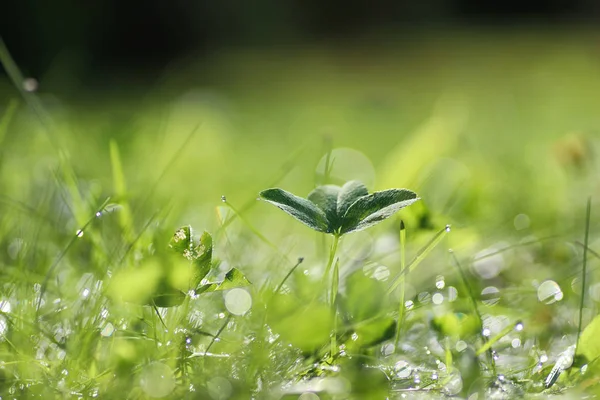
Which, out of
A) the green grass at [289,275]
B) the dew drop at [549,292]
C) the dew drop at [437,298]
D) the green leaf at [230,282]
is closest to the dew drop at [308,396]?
the green grass at [289,275]

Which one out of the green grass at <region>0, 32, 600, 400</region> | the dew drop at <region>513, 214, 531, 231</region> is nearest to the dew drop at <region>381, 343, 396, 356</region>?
the green grass at <region>0, 32, 600, 400</region>

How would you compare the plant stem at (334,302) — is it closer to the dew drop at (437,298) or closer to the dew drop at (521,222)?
the dew drop at (437,298)

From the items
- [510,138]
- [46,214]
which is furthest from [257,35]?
→ [46,214]

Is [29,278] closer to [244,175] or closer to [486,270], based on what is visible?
[486,270]

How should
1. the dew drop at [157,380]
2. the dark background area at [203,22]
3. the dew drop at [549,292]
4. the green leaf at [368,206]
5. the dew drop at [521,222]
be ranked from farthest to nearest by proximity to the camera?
1. the dark background area at [203,22]
2. the dew drop at [521,222]
3. the dew drop at [549,292]
4. the green leaf at [368,206]
5. the dew drop at [157,380]

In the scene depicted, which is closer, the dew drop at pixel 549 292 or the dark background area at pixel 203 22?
the dew drop at pixel 549 292

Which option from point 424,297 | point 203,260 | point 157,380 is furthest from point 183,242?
point 424,297
